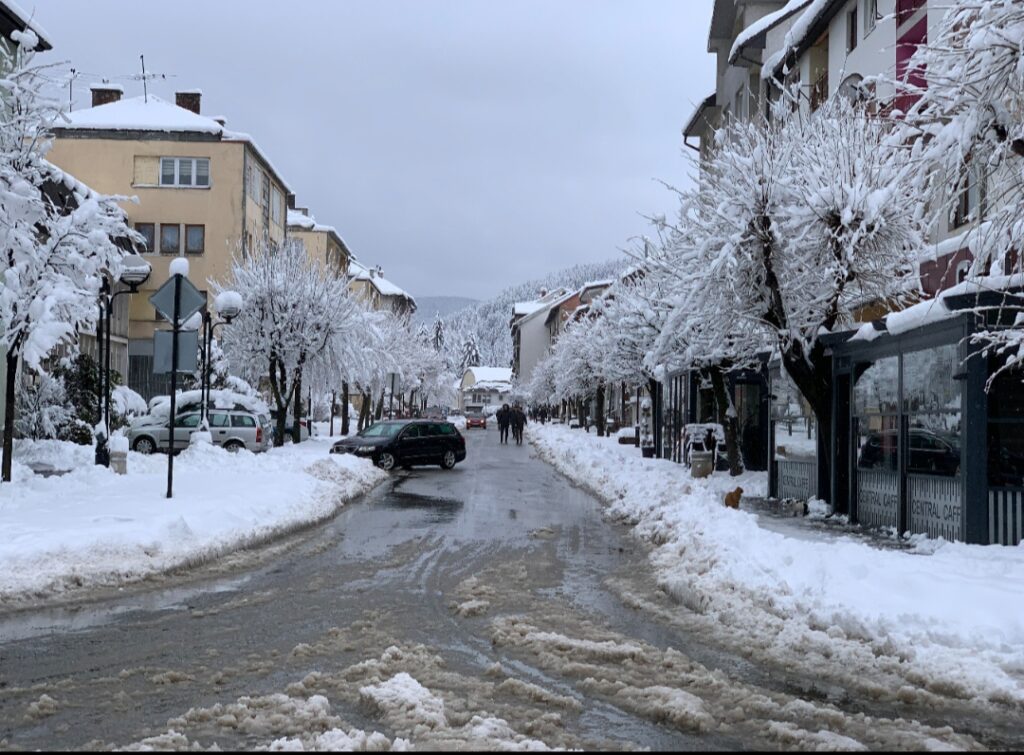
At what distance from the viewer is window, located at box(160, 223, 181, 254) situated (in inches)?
1877

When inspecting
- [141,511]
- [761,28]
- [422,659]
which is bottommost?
[422,659]

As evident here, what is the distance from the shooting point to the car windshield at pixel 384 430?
3038 cm

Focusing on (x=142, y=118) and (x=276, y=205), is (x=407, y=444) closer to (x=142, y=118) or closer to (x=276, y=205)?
(x=142, y=118)

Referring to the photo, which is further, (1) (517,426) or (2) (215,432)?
(1) (517,426)

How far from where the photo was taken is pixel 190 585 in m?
10.3

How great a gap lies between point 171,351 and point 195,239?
115 feet

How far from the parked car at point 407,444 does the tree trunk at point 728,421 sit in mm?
9025

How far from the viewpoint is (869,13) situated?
2494 cm

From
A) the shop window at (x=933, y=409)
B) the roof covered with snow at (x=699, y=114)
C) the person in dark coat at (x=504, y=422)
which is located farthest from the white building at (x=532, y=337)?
the shop window at (x=933, y=409)

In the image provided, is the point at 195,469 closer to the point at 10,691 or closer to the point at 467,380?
the point at 10,691

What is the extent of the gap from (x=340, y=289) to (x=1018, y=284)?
2835cm

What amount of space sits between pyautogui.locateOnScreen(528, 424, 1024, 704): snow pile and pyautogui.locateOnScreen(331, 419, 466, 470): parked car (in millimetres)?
16980

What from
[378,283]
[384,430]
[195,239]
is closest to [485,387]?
[378,283]

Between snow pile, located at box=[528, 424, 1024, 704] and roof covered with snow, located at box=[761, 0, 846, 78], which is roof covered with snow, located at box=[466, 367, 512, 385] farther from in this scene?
snow pile, located at box=[528, 424, 1024, 704]
